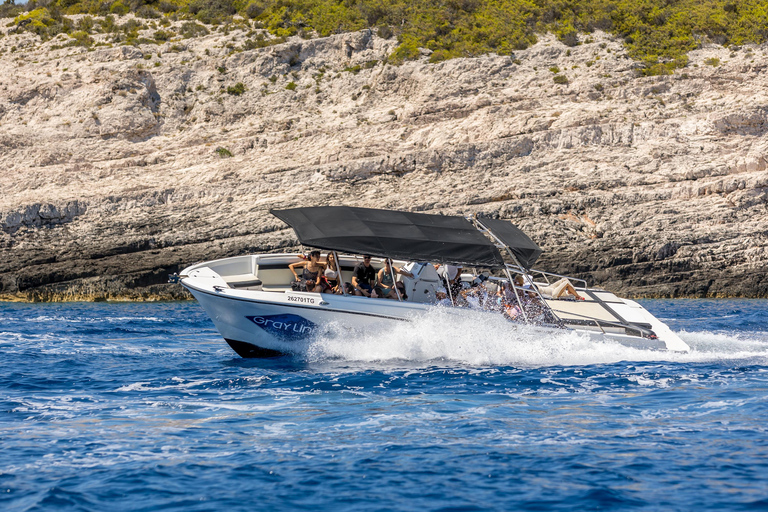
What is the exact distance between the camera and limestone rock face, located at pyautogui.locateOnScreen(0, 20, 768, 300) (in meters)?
34.3

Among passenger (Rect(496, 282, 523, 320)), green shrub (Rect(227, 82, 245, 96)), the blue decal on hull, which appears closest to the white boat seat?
the blue decal on hull

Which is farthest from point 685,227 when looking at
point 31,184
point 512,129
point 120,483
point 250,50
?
point 31,184

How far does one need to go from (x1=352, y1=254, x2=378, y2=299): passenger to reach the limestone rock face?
20.8 m

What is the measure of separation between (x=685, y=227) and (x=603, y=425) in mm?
29060

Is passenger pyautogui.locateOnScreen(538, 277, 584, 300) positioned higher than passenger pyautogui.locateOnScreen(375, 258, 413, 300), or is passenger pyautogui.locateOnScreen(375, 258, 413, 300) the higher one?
passenger pyautogui.locateOnScreen(375, 258, 413, 300)

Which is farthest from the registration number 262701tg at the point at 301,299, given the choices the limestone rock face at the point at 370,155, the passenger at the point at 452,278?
the limestone rock face at the point at 370,155

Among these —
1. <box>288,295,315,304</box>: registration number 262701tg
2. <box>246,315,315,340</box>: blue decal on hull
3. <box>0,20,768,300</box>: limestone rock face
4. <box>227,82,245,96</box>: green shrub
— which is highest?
<box>227,82,245,96</box>: green shrub

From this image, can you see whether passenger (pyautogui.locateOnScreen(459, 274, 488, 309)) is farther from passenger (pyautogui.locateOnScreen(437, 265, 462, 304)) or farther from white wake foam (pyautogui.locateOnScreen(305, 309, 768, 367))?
white wake foam (pyautogui.locateOnScreen(305, 309, 768, 367))

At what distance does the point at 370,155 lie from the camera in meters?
38.9

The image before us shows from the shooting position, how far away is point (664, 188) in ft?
117

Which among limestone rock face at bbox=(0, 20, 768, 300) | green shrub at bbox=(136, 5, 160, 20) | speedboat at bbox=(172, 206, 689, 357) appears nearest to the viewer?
speedboat at bbox=(172, 206, 689, 357)

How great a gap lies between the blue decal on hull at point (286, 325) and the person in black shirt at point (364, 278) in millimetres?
1208

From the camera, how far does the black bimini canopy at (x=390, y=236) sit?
470 inches

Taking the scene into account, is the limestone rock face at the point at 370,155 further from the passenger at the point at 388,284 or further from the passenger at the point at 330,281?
the passenger at the point at 388,284
